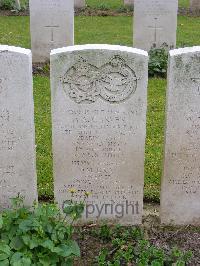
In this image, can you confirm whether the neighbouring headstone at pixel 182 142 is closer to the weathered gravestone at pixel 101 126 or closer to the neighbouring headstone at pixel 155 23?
the weathered gravestone at pixel 101 126

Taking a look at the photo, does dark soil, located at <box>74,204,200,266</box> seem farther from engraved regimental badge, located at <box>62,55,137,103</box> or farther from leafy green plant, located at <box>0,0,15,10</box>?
leafy green plant, located at <box>0,0,15,10</box>

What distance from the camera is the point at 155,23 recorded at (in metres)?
9.89

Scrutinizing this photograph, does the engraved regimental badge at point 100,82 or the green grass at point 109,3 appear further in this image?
the green grass at point 109,3

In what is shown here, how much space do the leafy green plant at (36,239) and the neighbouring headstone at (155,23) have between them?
6.62 m

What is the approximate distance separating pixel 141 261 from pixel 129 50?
163 cm

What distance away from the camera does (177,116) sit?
14.1ft

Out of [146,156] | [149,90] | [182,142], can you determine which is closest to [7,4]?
[149,90]

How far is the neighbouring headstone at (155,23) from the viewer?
9719mm

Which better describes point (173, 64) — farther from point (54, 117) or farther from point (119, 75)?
point (54, 117)

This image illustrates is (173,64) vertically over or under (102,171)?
over

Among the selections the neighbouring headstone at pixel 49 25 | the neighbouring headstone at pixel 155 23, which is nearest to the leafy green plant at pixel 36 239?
the neighbouring headstone at pixel 49 25

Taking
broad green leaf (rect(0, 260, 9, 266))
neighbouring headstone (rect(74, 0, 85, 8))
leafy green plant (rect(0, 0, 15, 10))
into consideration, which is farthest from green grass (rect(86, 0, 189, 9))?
broad green leaf (rect(0, 260, 9, 266))

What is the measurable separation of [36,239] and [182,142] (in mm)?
1503

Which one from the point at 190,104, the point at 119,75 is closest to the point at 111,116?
the point at 119,75
